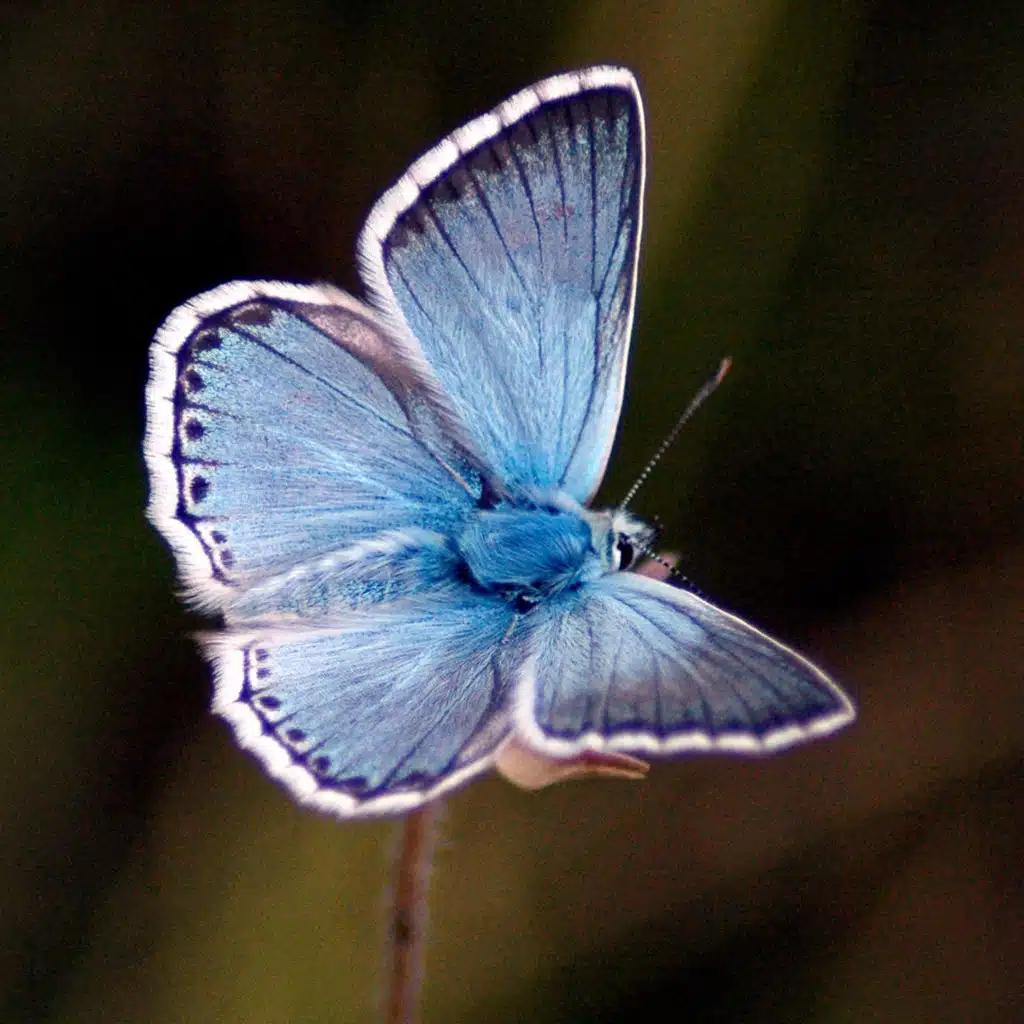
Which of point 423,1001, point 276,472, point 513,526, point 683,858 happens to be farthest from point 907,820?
point 276,472

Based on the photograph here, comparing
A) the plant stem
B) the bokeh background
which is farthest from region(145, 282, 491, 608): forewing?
the bokeh background

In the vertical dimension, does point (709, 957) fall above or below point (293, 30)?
below

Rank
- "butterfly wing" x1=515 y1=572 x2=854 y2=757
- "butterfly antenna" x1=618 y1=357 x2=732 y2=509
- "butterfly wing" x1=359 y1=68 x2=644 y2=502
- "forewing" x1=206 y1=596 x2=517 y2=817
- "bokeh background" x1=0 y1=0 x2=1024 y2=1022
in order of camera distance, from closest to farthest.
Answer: "butterfly wing" x1=515 y1=572 x2=854 y2=757, "forewing" x1=206 y1=596 x2=517 y2=817, "butterfly wing" x1=359 y1=68 x2=644 y2=502, "butterfly antenna" x1=618 y1=357 x2=732 y2=509, "bokeh background" x1=0 y1=0 x2=1024 y2=1022

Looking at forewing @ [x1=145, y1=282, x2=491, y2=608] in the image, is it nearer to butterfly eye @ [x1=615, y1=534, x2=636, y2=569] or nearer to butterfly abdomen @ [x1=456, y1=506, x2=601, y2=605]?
butterfly abdomen @ [x1=456, y1=506, x2=601, y2=605]

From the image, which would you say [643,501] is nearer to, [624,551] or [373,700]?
[624,551]

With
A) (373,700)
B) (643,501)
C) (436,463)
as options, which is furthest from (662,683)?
(643,501)

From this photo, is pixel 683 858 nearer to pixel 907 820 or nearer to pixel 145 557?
pixel 907 820
